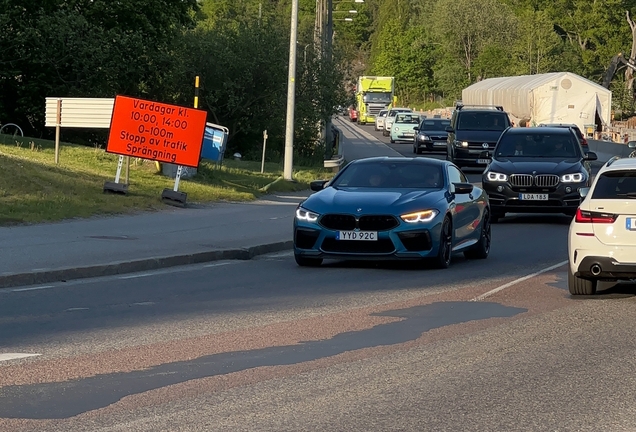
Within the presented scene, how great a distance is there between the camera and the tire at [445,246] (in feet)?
53.5

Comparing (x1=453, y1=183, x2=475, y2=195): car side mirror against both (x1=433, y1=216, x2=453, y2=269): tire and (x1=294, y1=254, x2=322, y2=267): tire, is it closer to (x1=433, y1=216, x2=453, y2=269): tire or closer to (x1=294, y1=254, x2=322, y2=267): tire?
(x1=433, y1=216, x2=453, y2=269): tire

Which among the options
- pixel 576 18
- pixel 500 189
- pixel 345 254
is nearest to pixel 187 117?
pixel 500 189

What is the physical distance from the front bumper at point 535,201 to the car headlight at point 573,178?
64mm

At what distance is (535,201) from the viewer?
2367 centimetres

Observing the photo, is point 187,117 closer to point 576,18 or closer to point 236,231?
point 236,231

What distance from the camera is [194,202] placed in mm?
25516

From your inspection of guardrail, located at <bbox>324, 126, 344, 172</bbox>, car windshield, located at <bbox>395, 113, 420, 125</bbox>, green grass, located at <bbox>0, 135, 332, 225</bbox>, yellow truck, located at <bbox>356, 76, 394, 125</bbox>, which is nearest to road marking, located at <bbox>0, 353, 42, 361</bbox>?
green grass, located at <bbox>0, 135, 332, 225</bbox>

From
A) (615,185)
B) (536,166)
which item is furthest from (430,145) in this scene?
(615,185)

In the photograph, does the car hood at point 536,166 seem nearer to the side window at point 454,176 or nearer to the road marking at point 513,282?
the side window at point 454,176

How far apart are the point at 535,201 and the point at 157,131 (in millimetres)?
7423

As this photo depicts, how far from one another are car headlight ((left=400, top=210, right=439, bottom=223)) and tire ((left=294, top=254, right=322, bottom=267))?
4.84 feet

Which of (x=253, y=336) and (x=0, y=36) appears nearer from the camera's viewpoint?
(x=253, y=336)

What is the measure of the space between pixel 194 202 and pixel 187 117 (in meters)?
1.69

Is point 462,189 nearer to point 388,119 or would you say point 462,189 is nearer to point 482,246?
point 482,246
